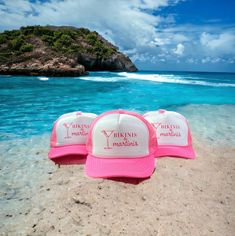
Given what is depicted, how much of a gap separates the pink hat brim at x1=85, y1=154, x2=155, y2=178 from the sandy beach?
0.11 m

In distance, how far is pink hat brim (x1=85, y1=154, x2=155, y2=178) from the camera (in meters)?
3.42

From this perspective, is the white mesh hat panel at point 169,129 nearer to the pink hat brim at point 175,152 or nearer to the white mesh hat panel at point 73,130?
the pink hat brim at point 175,152

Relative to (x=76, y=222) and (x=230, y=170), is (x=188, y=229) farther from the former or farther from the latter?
(x=230, y=170)

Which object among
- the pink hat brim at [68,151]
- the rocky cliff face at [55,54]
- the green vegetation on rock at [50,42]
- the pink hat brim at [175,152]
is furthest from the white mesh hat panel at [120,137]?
the green vegetation on rock at [50,42]

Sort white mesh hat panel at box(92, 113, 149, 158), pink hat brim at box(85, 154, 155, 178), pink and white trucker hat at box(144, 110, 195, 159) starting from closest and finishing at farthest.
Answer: pink hat brim at box(85, 154, 155, 178)
white mesh hat panel at box(92, 113, 149, 158)
pink and white trucker hat at box(144, 110, 195, 159)

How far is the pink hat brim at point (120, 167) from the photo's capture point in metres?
3.42

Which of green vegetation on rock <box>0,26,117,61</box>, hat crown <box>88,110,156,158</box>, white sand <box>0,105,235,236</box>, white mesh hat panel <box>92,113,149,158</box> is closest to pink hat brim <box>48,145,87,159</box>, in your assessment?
white sand <box>0,105,235,236</box>

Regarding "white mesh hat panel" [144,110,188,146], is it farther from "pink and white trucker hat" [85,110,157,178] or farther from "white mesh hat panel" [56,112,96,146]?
"white mesh hat panel" [56,112,96,146]

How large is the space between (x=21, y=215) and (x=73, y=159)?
1452 millimetres

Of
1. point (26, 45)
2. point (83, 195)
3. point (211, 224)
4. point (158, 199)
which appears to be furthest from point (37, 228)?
point (26, 45)

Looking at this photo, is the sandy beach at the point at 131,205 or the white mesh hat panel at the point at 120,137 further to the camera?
the white mesh hat panel at the point at 120,137

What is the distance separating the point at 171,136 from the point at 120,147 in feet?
3.88

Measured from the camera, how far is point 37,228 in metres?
2.59

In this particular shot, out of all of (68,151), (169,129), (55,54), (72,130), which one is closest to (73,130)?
(72,130)
